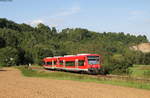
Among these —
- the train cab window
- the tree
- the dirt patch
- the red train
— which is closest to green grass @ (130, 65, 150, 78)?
the train cab window

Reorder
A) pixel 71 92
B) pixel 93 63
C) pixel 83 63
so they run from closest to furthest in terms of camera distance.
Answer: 1. pixel 71 92
2. pixel 93 63
3. pixel 83 63

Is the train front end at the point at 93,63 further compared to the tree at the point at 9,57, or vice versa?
the tree at the point at 9,57

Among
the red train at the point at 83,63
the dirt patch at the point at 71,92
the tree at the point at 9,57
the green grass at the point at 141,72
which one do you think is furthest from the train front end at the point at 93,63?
the tree at the point at 9,57

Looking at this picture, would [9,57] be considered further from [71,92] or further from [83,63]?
[71,92]

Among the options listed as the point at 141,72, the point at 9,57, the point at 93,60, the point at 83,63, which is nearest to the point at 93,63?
the point at 93,60


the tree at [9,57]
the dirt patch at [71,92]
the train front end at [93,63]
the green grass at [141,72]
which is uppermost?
the tree at [9,57]

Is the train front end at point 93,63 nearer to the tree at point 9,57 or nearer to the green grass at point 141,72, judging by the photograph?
the green grass at point 141,72

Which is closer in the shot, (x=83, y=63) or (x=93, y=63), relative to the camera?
(x=93, y=63)

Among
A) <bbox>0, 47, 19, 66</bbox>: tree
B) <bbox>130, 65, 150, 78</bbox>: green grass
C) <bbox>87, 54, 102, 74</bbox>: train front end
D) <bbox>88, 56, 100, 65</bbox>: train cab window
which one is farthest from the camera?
<bbox>0, 47, 19, 66</bbox>: tree

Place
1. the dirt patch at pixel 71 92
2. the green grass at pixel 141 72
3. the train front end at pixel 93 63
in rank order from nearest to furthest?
the dirt patch at pixel 71 92 < the green grass at pixel 141 72 < the train front end at pixel 93 63

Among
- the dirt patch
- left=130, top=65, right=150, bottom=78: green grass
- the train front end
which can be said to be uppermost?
the train front end

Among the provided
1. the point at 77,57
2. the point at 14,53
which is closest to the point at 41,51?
the point at 14,53

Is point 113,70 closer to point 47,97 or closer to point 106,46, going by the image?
point 47,97

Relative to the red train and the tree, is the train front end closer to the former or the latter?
the red train
